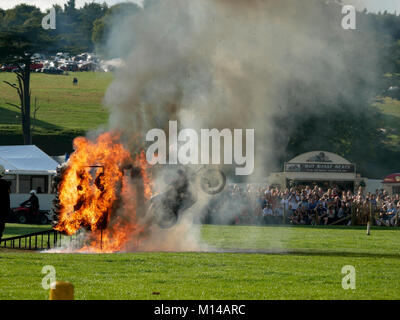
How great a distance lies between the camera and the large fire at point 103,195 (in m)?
18.7

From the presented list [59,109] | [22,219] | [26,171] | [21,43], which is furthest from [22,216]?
[59,109]

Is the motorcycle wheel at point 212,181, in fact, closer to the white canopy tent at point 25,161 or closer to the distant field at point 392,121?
the white canopy tent at point 25,161

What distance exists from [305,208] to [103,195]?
17.5m

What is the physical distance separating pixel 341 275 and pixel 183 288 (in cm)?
353

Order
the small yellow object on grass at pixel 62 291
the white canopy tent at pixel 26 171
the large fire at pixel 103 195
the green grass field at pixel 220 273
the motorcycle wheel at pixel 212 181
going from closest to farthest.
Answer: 1. the small yellow object on grass at pixel 62 291
2. the green grass field at pixel 220 273
3. the large fire at pixel 103 195
4. the motorcycle wheel at pixel 212 181
5. the white canopy tent at pixel 26 171

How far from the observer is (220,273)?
46.0 ft

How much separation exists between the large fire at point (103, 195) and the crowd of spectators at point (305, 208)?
14.0m

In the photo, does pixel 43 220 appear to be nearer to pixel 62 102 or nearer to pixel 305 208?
pixel 305 208

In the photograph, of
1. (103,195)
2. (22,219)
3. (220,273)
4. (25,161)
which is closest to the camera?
(220,273)

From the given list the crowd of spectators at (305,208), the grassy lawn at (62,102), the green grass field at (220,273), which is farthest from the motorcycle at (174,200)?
the grassy lawn at (62,102)

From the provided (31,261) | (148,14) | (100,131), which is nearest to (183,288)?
(31,261)

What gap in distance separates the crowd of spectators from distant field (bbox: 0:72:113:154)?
109 feet
